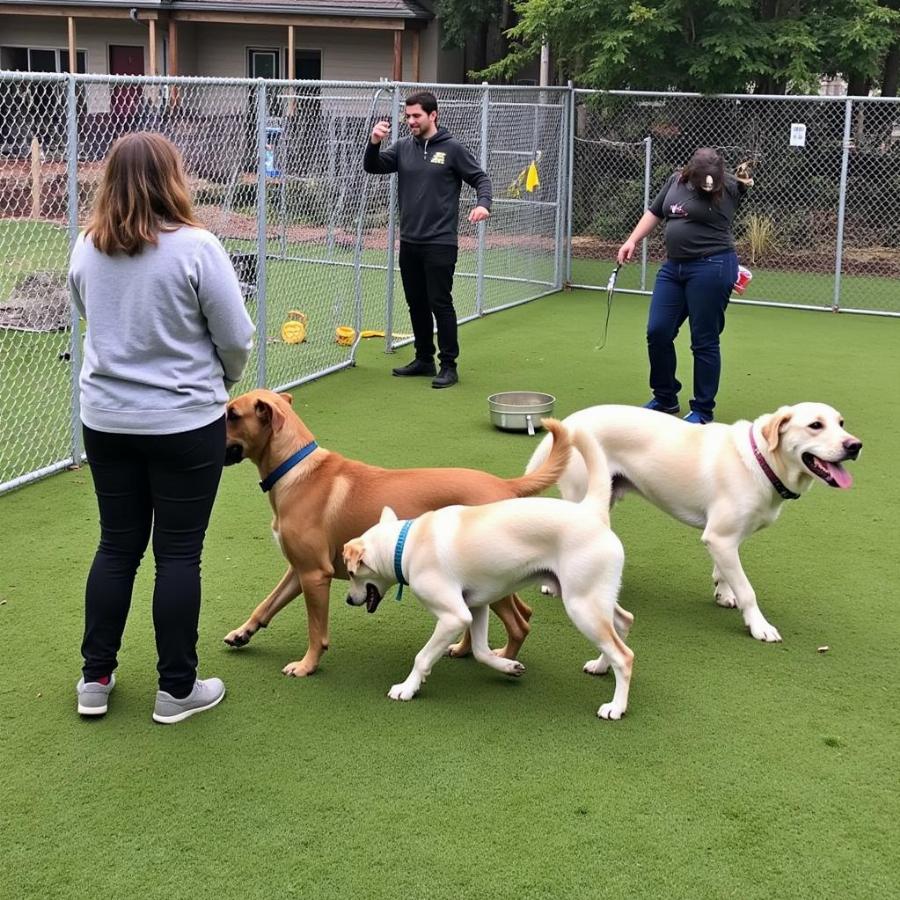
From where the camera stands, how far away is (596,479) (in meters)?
3.76

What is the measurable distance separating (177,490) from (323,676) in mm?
985

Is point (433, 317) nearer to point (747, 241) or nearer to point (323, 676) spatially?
point (323, 676)

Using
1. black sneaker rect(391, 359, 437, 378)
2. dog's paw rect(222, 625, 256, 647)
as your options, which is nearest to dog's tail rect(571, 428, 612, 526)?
dog's paw rect(222, 625, 256, 647)

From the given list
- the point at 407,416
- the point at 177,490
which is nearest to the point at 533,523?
the point at 177,490

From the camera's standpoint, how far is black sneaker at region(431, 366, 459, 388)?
27.9ft

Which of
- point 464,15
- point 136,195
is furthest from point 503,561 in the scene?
point 464,15

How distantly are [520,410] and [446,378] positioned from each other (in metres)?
1.50

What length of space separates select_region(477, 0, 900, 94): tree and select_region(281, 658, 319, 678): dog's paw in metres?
12.4

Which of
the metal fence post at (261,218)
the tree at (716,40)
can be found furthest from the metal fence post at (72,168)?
the tree at (716,40)

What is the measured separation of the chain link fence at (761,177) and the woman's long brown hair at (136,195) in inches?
455

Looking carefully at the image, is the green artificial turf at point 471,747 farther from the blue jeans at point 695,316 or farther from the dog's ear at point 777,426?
the blue jeans at point 695,316

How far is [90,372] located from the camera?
333 cm

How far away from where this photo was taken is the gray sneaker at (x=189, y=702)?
141 inches

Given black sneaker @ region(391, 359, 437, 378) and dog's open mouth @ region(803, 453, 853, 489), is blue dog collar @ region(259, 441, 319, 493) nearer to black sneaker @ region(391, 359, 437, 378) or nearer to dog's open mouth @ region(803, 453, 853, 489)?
dog's open mouth @ region(803, 453, 853, 489)
